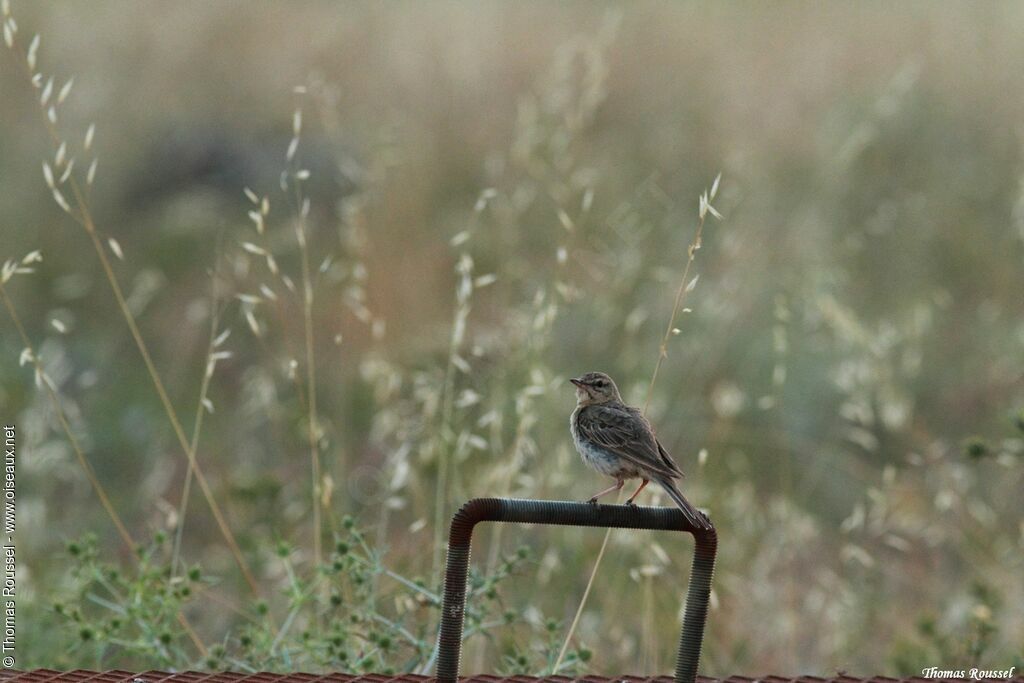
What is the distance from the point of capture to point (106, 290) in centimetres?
753

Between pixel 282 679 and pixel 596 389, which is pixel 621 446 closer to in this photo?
pixel 596 389

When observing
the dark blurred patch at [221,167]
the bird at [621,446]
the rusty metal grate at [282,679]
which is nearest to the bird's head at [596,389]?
the bird at [621,446]

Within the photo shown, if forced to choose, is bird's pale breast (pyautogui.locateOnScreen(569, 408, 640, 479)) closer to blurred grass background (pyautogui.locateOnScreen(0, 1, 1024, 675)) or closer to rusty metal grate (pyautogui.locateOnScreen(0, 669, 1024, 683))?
blurred grass background (pyautogui.locateOnScreen(0, 1, 1024, 675))

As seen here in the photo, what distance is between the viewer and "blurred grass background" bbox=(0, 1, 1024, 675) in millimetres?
4609

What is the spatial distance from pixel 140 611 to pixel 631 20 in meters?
7.19

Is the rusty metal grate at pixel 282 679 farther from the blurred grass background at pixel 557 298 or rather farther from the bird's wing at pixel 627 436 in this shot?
the blurred grass background at pixel 557 298

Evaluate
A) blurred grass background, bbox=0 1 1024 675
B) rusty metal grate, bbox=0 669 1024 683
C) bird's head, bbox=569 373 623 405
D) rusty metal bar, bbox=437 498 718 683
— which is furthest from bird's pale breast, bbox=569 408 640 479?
rusty metal bar, bbox=437 498 718 683

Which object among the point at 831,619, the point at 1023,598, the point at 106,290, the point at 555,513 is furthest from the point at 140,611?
the point at 106,290

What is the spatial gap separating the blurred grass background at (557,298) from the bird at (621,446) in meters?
0.44

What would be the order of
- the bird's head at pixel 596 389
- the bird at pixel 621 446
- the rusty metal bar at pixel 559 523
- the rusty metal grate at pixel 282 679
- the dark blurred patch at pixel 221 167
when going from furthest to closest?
the dark blurred patch at pixel 221 167
the bird's head at pixel 596 389
the bird at pixel 621 446
the rusty metal grate at pixel 282 679
the rusty metal bar at pixel 559 523

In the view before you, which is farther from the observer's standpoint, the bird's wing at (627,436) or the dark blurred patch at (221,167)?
the dark blurred patch at (221,167)

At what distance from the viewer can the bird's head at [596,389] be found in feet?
11.6

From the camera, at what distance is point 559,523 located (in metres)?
2.12

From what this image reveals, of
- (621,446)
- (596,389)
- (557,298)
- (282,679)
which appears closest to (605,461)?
(621,446)
